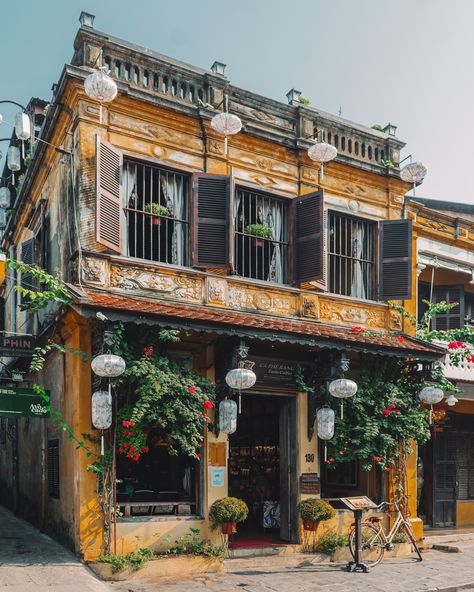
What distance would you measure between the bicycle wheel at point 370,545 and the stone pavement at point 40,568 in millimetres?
4703

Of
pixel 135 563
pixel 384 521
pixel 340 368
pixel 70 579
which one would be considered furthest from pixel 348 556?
pixel 70 579

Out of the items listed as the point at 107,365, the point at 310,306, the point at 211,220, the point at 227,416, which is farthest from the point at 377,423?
the point at 107,365

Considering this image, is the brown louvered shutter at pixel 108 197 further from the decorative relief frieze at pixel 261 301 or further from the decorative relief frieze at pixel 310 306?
the decorative relief frieze at pixel 310 306

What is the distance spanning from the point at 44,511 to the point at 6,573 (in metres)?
3.48

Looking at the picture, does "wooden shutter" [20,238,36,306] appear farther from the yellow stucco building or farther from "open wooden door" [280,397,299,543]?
"open wooden door" [280,397,299,543]

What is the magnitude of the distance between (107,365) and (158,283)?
2238 mm

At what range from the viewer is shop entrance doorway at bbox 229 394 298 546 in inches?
524

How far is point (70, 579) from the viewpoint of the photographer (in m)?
9.59

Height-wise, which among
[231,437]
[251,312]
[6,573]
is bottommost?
[6,573]

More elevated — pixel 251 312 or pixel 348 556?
pixel 251 312

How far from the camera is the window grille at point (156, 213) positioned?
481 inches

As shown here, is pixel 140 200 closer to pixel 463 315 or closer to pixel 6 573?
pixel 6 573

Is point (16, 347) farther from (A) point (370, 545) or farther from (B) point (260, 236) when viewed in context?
(A) point (370, 545)

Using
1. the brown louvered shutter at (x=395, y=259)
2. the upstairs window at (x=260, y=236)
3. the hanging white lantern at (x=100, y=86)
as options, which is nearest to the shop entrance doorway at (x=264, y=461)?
the upstairs window at (x=260, y=236)
